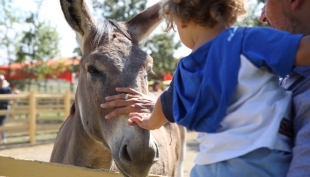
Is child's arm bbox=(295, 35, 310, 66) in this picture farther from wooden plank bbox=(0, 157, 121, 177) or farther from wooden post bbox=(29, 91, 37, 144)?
wooden post bbox=(29, 91, 37, 144)

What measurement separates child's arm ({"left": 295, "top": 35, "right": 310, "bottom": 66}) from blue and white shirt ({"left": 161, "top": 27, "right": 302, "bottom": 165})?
0.5 inches

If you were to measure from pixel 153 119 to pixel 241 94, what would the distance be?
414 mm

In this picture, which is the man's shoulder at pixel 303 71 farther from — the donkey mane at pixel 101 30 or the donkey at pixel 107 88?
the donkey mane at pixel 101 30

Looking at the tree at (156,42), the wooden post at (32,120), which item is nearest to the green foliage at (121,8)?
the tree at (156,42)

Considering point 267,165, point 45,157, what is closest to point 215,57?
point 267,165

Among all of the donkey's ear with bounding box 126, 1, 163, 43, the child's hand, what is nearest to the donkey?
the donkey's ear with bounding box 126, 1, 163, 43

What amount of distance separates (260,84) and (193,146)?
1105cm

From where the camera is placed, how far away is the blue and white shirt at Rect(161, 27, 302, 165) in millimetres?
1216

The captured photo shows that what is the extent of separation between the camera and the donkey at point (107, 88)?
2268 millimetres

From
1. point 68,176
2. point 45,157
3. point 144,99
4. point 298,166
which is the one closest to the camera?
point 298,166

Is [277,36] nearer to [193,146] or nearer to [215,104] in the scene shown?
[215,104]

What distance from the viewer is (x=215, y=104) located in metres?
1.27

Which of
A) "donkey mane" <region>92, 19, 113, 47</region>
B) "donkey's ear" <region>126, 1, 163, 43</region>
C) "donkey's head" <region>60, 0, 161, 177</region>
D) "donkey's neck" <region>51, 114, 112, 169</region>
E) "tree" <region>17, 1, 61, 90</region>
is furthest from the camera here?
"tree" <region>17, 1, 61, 90</region>

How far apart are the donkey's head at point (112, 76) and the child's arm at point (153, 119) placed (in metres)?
0.52
